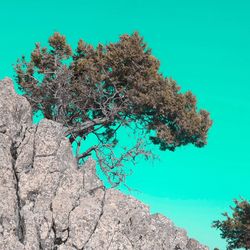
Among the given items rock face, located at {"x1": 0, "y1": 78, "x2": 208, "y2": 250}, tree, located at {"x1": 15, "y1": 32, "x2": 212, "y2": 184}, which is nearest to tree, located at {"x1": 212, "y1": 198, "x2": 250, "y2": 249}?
tree, located at {"x1": 15, "y1": 32, "x2": 212, "y2": 184}

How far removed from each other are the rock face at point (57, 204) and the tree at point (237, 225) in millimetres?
25352

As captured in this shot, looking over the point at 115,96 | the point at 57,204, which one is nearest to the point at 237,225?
the point at 115,96

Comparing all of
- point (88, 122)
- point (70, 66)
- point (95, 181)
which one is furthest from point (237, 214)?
point (95, 181)

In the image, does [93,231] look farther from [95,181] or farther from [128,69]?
[128,69]

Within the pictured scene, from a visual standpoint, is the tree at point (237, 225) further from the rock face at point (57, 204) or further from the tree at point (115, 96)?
the rock face at point (57, 204)

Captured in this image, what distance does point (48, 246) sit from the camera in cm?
1977

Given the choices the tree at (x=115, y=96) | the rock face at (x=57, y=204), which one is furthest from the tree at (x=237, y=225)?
the rock face at (x=57, y=204)

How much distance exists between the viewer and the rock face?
784 inches

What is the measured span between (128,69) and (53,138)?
2058cm

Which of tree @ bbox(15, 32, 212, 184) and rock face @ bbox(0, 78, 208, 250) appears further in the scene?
tree @ bbox(15, 32, 212, 184)

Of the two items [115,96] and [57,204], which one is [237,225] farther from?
[57,204]

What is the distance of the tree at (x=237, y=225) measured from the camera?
155ft

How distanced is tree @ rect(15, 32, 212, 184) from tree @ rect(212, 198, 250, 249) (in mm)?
8950

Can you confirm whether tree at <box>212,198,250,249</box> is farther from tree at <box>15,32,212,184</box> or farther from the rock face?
the rock face
